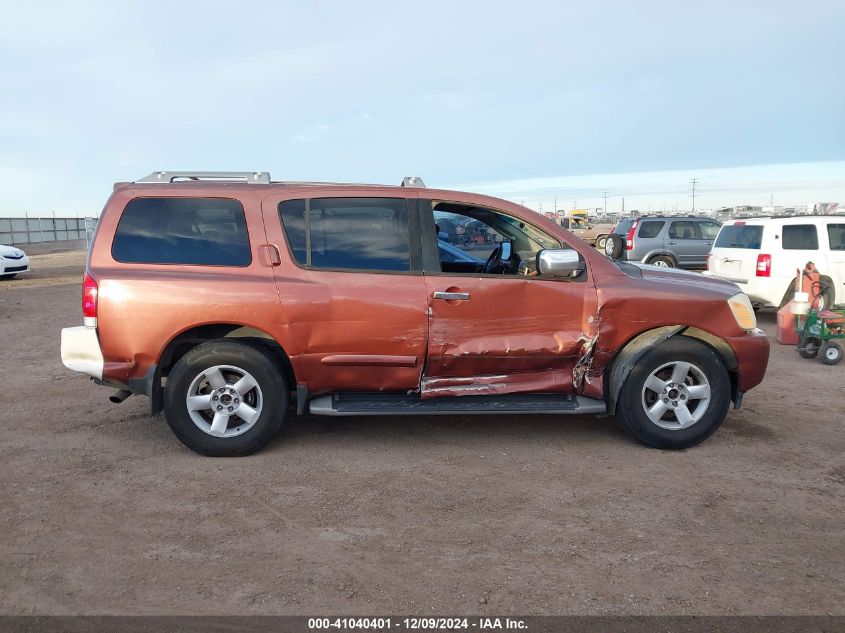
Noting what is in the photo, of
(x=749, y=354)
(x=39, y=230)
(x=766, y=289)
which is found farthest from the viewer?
(x=39, y=230)

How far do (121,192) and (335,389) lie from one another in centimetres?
208

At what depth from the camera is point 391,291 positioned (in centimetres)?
486

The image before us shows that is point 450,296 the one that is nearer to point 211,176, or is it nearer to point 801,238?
point 211,176

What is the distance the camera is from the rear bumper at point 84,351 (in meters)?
4.80

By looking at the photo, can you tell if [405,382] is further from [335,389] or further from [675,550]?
[675,550]

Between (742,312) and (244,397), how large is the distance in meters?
3.69

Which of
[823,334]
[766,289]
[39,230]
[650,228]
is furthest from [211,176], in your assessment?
[39,230]

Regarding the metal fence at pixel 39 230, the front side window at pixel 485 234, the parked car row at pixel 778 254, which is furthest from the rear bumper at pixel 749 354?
the metal fence at pixel 39 230

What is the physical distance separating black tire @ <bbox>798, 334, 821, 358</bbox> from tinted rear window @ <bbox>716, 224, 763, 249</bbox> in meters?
2.71

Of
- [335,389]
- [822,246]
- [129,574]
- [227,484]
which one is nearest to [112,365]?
[227,484]

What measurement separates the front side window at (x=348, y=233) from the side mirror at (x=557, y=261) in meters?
0.94

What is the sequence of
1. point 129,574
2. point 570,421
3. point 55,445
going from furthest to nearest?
point 570,421 → point 55,445 → point 129,574

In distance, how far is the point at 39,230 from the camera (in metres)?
42.5

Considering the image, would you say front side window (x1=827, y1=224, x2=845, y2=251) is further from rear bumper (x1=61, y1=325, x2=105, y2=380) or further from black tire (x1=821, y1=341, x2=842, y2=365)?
rear bumper (x1=61, y1=325, x2=105, y2=380)
